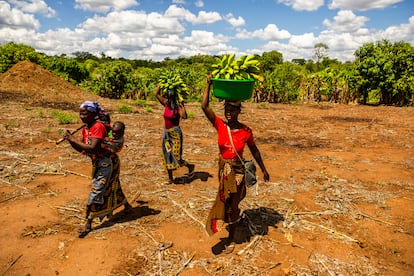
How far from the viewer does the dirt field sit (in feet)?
12.1

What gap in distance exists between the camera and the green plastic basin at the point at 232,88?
129 inches

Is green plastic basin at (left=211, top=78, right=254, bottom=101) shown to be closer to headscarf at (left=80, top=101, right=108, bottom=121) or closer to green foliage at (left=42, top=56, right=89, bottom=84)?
headscarf at (left=80, top=101, right=108, bottom=121)

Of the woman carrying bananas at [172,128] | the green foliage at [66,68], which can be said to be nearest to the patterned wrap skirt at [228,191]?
the woman carrying bananas at [172,128]

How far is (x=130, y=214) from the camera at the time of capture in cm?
483

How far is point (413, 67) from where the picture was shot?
61.9 feet

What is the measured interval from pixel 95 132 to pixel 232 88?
183cm

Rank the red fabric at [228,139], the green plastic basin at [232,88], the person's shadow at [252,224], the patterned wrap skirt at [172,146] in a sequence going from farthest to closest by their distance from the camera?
the patterned wrap skirt at [172,146] → the person's shadow at [252,224] → the red fabric at [228,139] → the green plastic basin at [232,88]

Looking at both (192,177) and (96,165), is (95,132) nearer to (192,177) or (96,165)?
(96,165)

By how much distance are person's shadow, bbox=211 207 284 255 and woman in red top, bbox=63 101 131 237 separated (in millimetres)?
1616

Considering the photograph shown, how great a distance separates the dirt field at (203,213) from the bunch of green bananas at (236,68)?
2260 mm

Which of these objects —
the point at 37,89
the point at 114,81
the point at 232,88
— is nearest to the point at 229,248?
the point at 232,88

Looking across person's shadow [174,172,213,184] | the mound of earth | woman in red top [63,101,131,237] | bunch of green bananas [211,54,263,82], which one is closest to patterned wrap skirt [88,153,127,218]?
woman in red top [63,101,131,237]

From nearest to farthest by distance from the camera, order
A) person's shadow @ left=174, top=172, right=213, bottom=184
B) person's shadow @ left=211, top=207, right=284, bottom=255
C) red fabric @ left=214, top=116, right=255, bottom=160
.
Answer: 1. red fabric @ left=214, top=116, right=255, bottom=160
2. person's shadow @ left=211, top=207, right=284, bottom=255
3. person's shadow @ left=174, top=172, right=213, bottom=184

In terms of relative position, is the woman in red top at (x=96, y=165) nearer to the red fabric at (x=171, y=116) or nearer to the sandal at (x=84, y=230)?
the sandal at (x=84, y=230)
